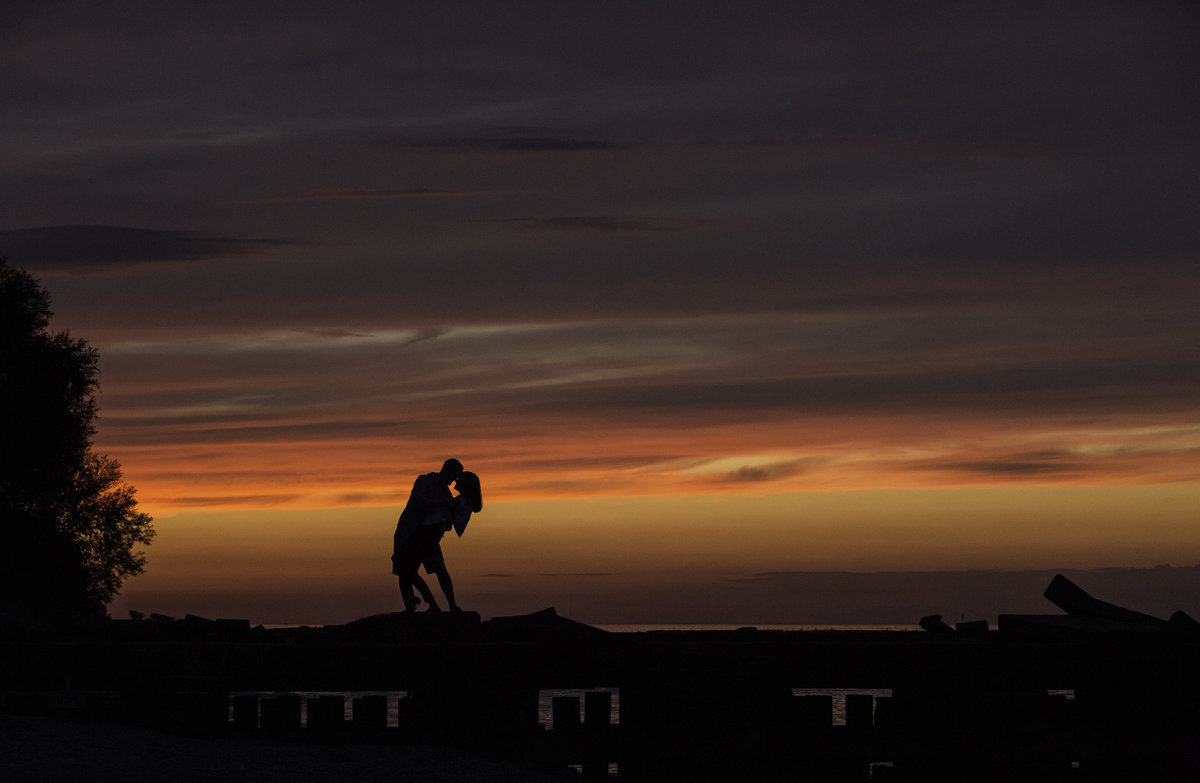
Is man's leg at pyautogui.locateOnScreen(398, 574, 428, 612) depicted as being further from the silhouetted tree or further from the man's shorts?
the silhouetted tree

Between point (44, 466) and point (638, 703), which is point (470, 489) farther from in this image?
point (44, 466)

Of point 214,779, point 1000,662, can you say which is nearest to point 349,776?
point 214,779

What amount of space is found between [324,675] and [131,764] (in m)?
2.20

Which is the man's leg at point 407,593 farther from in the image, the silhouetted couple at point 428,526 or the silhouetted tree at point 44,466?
the silhouetted tree at point 44,466

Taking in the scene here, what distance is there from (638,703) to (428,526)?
4071 millimetres

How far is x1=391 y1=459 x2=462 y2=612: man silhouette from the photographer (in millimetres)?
16500

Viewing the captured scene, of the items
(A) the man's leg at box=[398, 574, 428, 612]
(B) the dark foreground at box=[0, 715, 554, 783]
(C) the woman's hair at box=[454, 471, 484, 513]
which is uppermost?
(C) the woman's hair at box=[454, 471, 484, 513]

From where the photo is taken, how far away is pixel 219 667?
12617mm

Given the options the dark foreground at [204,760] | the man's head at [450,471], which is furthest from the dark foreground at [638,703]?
the man's head at [450,471]

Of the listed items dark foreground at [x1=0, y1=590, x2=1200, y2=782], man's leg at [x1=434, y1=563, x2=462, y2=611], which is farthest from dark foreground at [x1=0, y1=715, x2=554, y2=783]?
man's leg at [x1=434, y1=563, x2=462, y2=611]

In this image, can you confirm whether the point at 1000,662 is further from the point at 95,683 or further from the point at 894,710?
the point at 95,683

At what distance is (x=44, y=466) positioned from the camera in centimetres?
4225

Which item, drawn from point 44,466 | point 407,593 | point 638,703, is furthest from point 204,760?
point 44,466

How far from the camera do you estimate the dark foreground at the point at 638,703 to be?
1259cm
